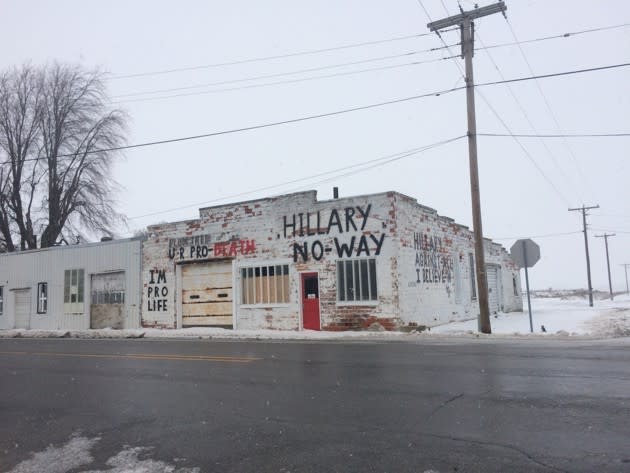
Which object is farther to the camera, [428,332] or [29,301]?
[29,301]

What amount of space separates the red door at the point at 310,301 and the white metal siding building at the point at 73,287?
27.2 ft

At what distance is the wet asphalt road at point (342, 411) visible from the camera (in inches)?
184

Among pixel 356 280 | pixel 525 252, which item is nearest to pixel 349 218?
pixel 356 280

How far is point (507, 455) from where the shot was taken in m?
4.58

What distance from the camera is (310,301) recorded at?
19.7 metres

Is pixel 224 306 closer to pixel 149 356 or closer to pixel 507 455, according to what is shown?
pixel 149 356

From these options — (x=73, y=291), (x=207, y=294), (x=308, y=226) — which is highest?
(x=308, y=226)

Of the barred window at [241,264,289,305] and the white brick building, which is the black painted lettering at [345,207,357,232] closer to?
the white brick building

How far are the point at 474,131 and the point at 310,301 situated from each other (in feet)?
26.7

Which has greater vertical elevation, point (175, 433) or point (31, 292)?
point (31, 292)

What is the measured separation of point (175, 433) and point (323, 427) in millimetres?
1554

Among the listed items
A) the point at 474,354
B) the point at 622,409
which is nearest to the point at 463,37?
the point at 474,354

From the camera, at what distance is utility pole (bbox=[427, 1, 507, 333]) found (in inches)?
652

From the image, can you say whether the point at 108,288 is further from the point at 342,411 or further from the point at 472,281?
the point at 342,411
